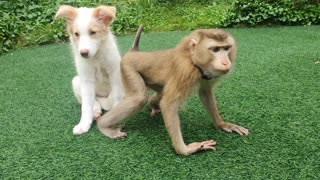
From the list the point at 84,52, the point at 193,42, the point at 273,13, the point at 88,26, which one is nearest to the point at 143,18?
the point at 273,13

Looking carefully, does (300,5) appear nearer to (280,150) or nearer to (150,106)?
(150,106)

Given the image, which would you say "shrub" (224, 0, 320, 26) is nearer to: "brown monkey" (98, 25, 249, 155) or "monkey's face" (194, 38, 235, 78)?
"brown monkey" (98, 25, 249, 155)

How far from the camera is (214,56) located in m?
2.49

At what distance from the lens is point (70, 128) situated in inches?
127

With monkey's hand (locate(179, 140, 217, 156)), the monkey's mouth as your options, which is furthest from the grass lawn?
the monkey's mouth

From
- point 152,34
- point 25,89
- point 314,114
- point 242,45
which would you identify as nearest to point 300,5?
point 242,45

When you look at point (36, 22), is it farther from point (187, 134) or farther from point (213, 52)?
point (213, 52)

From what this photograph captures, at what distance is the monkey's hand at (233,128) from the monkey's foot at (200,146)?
0.29 m

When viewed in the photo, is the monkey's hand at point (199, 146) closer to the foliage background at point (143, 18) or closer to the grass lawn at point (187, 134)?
the grass lawn at point (187, 134)

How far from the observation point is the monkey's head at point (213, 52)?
96.7 inches

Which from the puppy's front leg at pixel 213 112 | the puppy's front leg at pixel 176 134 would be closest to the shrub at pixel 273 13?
the puppy's front leg at pixel 213 112

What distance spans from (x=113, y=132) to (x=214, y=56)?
3.28 feet

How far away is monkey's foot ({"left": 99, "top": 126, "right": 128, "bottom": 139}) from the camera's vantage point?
2.97 m

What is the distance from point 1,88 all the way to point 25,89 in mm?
325
